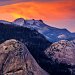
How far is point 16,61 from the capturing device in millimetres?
113062

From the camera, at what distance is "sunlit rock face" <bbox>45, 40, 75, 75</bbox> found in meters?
139

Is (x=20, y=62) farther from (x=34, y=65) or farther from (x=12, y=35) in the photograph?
(x=12, y=35)

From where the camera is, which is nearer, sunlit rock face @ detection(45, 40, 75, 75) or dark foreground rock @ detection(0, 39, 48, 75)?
dark foreground rock @ detection(0, 39, 48, 75)

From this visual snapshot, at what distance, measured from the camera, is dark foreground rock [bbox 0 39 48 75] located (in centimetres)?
11144

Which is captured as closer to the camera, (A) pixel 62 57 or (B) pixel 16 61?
(B) pixel 16 61

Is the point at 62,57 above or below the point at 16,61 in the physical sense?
above

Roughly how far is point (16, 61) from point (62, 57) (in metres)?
37.3

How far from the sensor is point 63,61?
5738 inches

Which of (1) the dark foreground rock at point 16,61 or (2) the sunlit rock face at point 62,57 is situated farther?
(2) the sunlit rock face at point 62,57

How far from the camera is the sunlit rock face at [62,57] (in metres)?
139

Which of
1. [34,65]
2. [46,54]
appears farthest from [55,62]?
[34,65]

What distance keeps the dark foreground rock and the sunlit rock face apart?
21749 millimetres

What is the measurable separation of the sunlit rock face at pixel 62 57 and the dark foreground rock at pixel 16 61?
21749 millimetres

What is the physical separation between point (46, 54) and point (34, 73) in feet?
105
